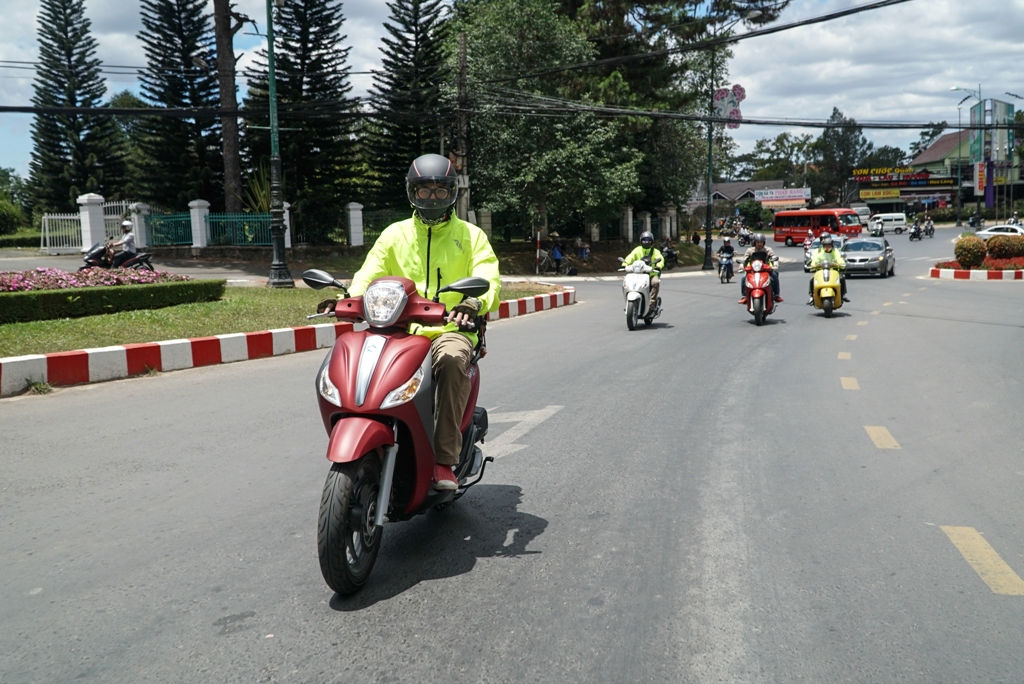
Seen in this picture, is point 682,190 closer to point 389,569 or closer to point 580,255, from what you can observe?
point 580,255

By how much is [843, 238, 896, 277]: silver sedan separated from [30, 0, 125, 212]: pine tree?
3123 cm

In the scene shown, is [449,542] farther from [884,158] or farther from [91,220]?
[884,158]

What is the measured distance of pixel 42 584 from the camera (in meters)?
3.80

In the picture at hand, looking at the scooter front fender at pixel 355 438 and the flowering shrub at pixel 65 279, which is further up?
the flowering shrub at pixel 65 279

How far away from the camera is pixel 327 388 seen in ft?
12.3

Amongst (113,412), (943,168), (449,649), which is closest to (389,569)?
(449,649)

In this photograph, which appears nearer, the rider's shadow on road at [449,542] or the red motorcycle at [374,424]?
the red motorcycle at [374,424]

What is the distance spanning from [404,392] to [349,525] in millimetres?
577

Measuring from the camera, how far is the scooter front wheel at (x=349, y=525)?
3.41 m

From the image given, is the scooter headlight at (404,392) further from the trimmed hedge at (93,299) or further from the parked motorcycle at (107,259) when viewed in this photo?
the parked motorcycle at (107,259)

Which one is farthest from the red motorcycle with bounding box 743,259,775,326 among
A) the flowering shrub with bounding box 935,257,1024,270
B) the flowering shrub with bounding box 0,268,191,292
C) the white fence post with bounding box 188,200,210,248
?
the white fence post with bounding box 188,200,210,248

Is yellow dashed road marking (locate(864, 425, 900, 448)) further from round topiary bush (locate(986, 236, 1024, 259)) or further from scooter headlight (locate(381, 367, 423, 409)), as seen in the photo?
round topiary bush (locate(986, 236, 1024, 259))

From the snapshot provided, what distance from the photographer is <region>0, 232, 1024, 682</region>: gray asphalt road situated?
312cm

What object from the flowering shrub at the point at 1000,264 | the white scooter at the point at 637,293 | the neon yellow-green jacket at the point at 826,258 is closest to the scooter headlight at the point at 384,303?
the white scooter at the point at 637,293
